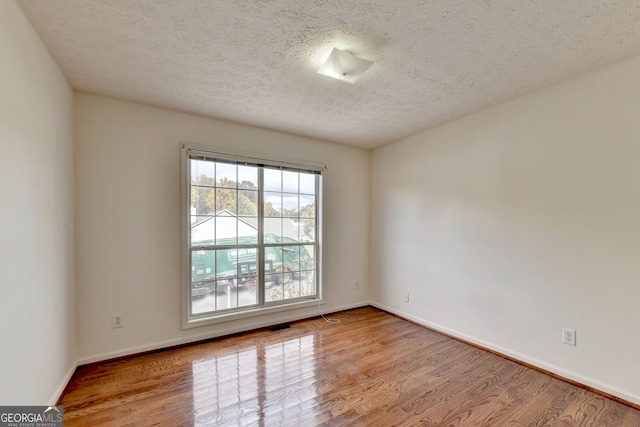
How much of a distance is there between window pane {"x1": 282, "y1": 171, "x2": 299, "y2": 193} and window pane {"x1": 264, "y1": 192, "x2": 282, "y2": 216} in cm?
13

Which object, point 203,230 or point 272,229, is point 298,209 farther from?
point 203,230

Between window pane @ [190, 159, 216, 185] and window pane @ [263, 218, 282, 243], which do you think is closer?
window pane @ [190, 159, 216, 185]

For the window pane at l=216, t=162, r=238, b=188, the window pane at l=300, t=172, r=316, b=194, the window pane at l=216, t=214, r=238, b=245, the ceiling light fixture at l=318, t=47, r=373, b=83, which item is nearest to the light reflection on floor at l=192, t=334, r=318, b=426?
the window pane at l=216, t=214, r=238, b=245

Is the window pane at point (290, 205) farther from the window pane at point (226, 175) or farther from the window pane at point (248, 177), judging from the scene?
the window pane at point (226, 175)

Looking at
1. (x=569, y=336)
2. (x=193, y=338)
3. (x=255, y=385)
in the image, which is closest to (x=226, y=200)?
(x=193, y=338)

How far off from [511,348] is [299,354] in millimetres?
2004

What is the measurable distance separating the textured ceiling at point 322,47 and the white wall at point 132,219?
0.29 metres

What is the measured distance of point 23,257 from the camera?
1.52 metres

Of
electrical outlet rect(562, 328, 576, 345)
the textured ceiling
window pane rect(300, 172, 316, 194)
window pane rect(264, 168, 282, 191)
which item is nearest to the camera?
the textured ceiling

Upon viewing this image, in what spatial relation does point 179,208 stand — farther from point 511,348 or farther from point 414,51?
point 511,348

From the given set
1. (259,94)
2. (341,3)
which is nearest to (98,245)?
(259,94)

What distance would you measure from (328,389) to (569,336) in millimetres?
1988

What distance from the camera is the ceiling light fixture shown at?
1.84 m

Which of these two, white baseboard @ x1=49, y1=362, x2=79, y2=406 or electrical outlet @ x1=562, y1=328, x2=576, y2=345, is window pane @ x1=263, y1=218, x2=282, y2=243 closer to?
white baseboard @ x1=49, y1=362, x2=79, y2=406
